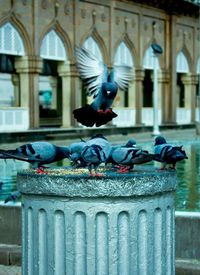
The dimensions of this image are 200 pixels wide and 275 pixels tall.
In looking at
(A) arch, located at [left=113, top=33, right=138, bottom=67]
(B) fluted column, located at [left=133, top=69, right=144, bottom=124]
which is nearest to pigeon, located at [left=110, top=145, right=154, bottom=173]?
(A) arch, located at [left=113, top=33, right=138, bottom=67]

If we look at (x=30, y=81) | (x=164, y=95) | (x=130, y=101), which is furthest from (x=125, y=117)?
(x=30, y=81)

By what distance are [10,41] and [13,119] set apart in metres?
2.86

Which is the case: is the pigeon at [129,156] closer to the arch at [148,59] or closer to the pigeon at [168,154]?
the pigeon at [168,154]

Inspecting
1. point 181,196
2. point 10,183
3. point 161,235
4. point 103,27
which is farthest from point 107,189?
point 103,27

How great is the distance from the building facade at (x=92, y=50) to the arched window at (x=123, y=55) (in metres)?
0.05

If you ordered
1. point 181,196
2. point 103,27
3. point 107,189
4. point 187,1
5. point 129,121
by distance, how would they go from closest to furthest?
point 107,189 → point 181,196 → point 103,27 → point 129,121 → point 187,1

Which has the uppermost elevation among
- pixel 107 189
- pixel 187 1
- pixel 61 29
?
pixel 187 1

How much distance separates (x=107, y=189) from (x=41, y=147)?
0.76m

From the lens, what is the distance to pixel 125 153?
4.13 m

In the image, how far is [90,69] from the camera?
188 inches

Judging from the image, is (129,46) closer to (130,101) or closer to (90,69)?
(130,101)

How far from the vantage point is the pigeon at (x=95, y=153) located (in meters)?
3.94

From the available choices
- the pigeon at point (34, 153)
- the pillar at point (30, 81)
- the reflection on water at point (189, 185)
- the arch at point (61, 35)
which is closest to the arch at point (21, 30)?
the pillar at point (30, 81)

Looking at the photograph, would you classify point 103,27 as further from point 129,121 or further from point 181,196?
point 181,196
